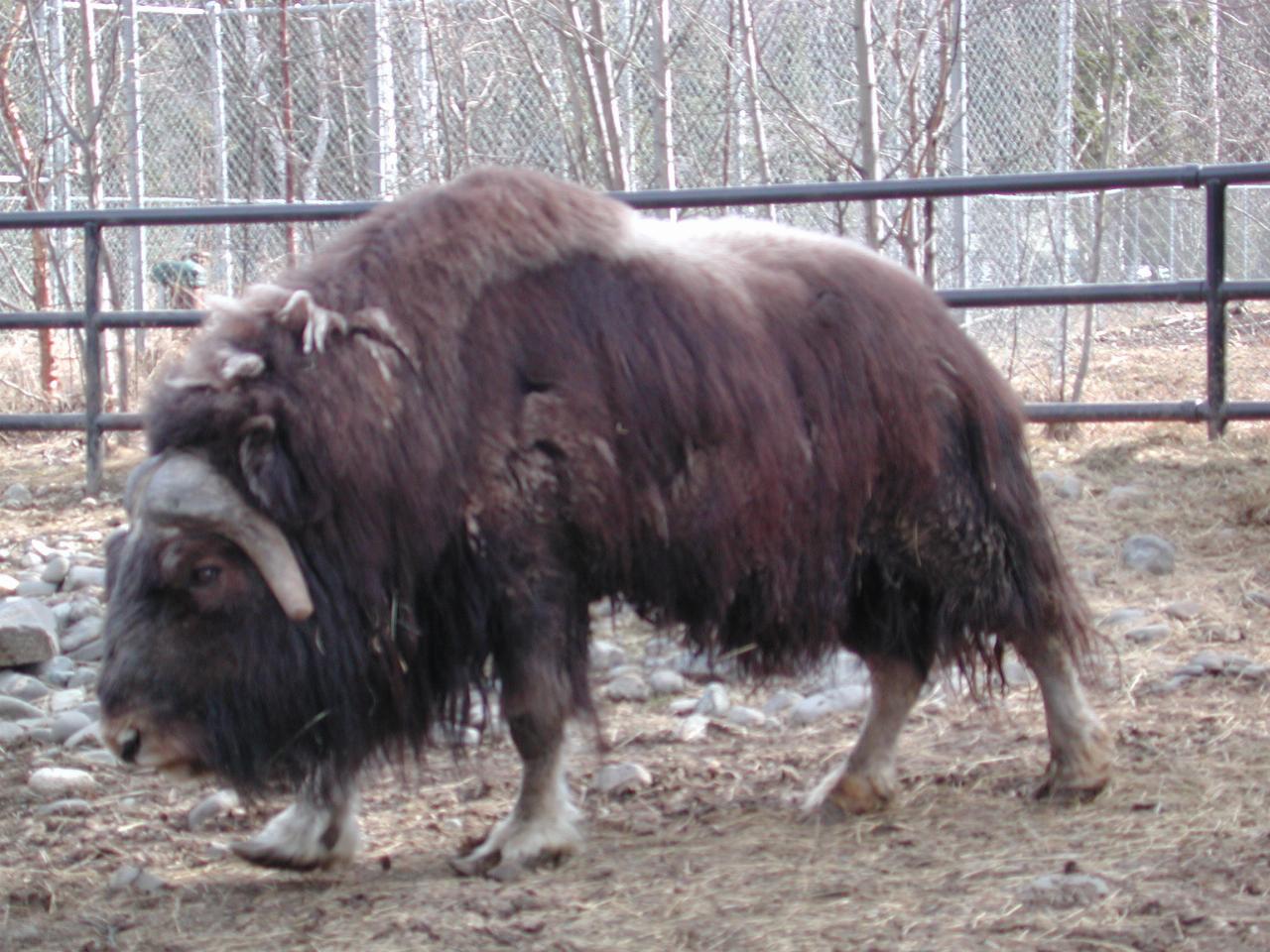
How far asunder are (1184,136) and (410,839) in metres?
7.82

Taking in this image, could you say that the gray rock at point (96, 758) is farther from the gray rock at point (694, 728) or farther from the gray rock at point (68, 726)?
the gray rock at point (694, 728)

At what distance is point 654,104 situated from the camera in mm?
7863

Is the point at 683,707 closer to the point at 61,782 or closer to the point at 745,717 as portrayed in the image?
the point at 745,717

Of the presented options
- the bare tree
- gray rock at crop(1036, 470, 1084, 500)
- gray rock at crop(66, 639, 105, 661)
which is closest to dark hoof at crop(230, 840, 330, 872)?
gray rock at crop(66, 639, 105, 661)

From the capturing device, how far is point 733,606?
376cm

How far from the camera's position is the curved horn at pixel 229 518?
3160mm

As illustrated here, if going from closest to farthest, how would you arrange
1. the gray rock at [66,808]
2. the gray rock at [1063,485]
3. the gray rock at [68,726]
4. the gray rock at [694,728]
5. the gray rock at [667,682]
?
the gray rock at [66,808]
the gray rock at [694,728]
the gray rock at [68,726]
the gray rock at [667,682]
the gray rock at [1063,485]

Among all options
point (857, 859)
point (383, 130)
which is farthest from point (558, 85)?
point (857, 859)

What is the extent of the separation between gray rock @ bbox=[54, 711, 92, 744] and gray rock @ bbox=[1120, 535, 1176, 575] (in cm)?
341

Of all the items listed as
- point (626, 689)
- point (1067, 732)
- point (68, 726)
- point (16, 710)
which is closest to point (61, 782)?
point (68, 726)

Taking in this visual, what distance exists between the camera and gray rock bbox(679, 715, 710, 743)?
454 cm

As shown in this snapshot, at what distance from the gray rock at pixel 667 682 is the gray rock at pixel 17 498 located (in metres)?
3.51

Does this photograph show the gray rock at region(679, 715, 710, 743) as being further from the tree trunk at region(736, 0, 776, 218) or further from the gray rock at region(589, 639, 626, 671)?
the tree trunk at region(736, 0, 776, 218)

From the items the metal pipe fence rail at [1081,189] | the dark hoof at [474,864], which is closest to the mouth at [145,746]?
the dark hoof at [474,864]
